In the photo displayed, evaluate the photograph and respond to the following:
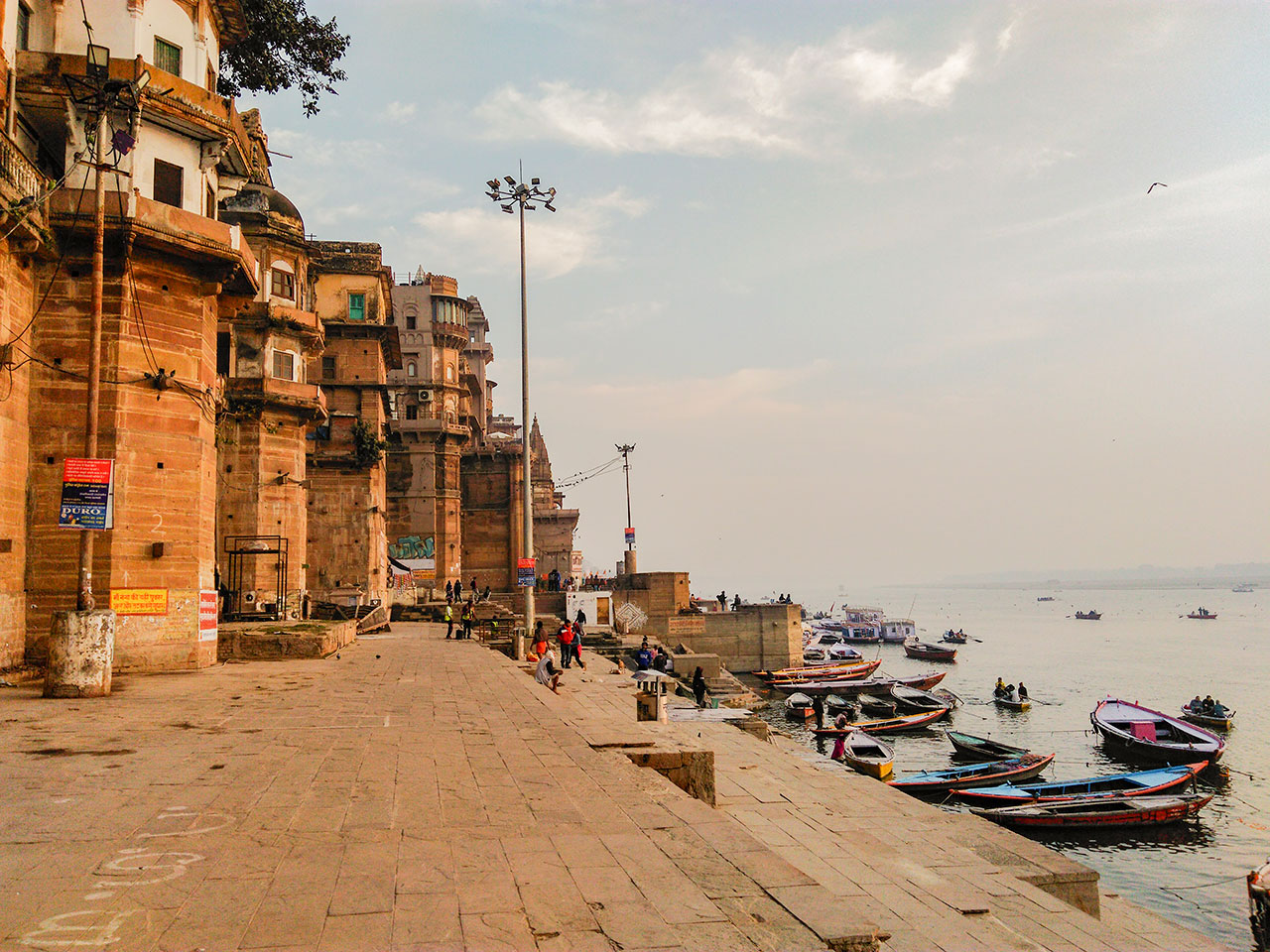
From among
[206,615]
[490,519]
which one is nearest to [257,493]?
[206,615]

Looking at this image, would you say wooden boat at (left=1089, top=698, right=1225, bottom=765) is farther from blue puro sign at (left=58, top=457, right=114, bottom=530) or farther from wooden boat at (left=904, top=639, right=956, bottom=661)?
wooden boat at (left=904, top=639, right=956, bottom=661)

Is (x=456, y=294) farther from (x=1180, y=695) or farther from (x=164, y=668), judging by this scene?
(x=1180, y=695)

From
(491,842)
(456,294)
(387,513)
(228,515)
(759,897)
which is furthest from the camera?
(456,294)

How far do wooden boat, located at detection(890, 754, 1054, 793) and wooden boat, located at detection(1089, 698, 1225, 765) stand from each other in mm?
6708

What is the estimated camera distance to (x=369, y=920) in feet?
17.0

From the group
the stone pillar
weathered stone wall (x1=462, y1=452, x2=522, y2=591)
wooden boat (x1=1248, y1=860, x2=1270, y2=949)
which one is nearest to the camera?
the stone pillar

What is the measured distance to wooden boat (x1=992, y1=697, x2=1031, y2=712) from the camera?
50531 mm

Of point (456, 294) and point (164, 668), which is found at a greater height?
point (456, 294)

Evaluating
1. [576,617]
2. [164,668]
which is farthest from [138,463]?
[576,617]

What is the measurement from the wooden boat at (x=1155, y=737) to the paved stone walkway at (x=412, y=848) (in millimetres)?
24605

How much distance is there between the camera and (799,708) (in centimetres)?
4550

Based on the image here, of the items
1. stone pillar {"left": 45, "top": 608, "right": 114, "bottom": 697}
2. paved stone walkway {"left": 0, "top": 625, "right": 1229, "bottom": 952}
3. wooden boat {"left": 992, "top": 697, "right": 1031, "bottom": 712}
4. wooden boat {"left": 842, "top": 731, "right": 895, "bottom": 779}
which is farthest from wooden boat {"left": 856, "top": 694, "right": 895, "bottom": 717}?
stone pillar {"left": 45, "top": 608, "right": 114, "bottom": 697}

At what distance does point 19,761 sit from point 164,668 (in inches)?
392

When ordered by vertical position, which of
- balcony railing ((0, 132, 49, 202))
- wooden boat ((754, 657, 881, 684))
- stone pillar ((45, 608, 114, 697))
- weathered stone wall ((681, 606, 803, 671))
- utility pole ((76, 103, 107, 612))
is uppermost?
balcony railing ((0, 132, 49, 202))
